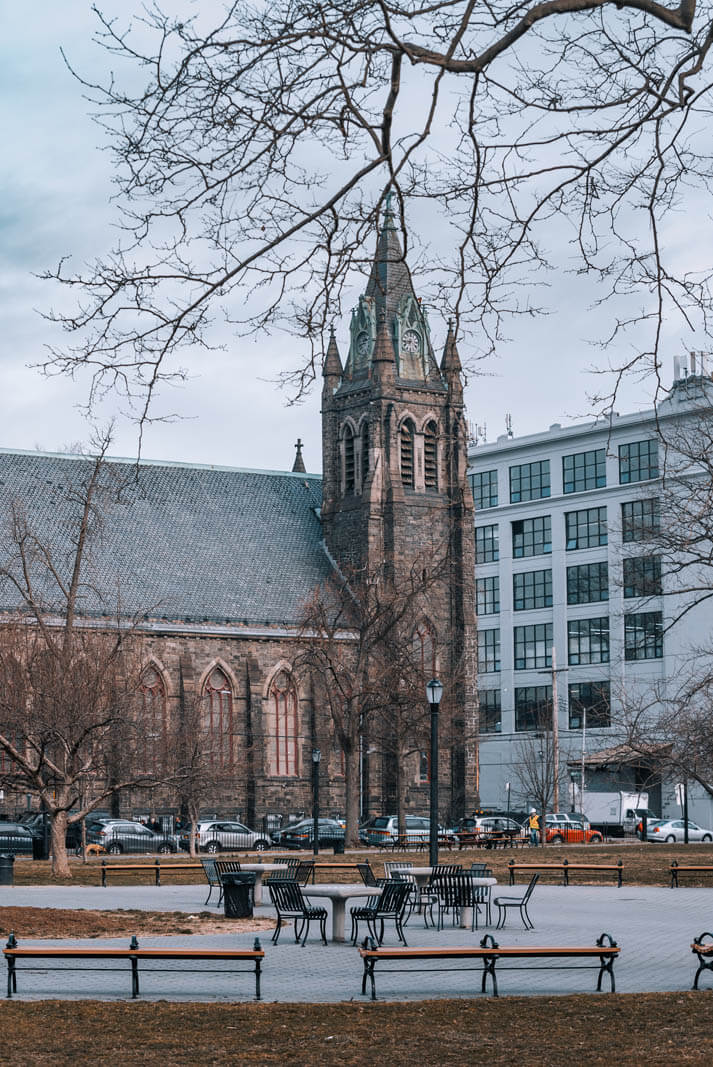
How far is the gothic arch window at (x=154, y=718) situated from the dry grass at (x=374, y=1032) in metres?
36.0

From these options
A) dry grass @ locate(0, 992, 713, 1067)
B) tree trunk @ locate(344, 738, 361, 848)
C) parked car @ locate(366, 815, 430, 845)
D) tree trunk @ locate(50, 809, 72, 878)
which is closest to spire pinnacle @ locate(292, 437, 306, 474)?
parked car @ locate(366, 815, 430, 845)

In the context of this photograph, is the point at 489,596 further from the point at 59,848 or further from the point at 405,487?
the point at 59,848

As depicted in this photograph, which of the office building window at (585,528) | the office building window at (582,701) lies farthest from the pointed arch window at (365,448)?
the office building window at (585,528)

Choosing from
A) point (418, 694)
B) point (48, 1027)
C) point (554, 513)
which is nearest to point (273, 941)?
point (48, 1027)

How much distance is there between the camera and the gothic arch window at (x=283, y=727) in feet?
254

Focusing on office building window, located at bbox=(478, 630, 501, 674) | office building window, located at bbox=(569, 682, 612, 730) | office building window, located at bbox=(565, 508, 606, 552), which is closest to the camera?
office building window, located at bbox=(569, 682, 612, 730)

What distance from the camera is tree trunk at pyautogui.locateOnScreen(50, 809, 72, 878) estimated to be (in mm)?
40125

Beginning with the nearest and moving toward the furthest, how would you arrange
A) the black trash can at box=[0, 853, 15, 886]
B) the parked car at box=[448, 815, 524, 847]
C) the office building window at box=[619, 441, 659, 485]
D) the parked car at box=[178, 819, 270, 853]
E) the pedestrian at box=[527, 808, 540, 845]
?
the black trash can at box=[0, 853, 15, 886] < the parked car at box=[448, 815, 524, 847] < the parked car at box=[178, 819, 270, 853] < the pedestrian at box=[527, 808, 540, 845] < the office building window at box=[619, 441, 659, 485]

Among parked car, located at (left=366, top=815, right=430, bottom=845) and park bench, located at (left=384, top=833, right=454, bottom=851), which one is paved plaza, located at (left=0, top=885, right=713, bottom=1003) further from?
parked car, located at (left=366, top=815, right=430, bottom=845)

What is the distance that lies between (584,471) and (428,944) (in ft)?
264

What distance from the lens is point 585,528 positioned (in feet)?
325

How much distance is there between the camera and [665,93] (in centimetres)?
1144

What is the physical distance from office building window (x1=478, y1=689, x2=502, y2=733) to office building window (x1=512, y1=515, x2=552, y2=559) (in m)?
8.50

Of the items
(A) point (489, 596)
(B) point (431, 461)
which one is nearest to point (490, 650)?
(A) point (489, 596)
